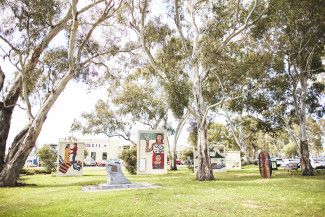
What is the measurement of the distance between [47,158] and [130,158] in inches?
413

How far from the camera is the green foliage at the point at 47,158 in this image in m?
34.4

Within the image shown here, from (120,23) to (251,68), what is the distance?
984 cm

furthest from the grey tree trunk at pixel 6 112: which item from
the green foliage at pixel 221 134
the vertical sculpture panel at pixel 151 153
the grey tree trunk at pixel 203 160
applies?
the green foliage at pixel 221 134

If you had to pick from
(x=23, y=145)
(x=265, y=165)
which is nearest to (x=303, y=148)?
(x=265, y=165)

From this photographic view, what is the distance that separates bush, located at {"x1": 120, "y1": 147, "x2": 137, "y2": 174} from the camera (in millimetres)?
30453

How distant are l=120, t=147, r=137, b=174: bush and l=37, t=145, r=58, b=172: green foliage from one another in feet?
30.1

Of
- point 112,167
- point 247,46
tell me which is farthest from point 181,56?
point 112,167

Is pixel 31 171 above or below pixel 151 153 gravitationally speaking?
below

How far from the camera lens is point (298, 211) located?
8.89 meters

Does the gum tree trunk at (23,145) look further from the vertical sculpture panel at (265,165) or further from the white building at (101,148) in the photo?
the white building at (101,148)

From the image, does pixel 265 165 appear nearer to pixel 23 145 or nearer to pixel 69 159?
pixel 23 145

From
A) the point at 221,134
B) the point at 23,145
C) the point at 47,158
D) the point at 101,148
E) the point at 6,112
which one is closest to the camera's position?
the point at 23,145

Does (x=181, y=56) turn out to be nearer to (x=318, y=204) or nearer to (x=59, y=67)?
(x=59, y=67)

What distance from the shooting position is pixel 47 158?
3488cm
